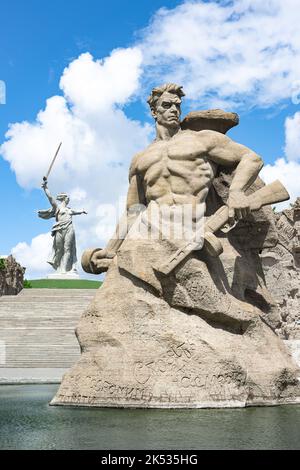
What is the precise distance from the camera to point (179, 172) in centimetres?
746

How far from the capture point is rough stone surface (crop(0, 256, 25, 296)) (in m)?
31.3

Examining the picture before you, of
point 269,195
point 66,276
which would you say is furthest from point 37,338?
point 66,276

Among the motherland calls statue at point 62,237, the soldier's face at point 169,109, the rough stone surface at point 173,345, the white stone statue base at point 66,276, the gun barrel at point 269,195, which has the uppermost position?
the motherland calls statue at point 62,237

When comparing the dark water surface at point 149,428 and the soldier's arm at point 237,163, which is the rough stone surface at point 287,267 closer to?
the soldier's arm at point 237,163

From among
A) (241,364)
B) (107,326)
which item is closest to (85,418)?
(107,326)

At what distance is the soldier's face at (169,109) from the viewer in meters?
7.82

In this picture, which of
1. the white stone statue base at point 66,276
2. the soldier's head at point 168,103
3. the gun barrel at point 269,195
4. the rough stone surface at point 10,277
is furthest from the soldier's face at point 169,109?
the rough stone surface at point 10,277

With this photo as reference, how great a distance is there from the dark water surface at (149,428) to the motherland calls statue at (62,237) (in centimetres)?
2467

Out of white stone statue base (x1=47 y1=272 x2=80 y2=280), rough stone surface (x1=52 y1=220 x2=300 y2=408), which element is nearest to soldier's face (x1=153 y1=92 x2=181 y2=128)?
rough stone surface (x1=52 y1=220 x2=300 y2=408)

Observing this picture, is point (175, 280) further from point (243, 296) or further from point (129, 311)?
point (243, 296)

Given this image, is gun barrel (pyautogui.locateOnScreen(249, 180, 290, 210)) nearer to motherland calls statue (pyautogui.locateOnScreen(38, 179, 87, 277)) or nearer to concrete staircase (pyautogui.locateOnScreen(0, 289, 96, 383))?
concrete staircase (pyautogui.locateOnScreen(0, 289, 96, 383))

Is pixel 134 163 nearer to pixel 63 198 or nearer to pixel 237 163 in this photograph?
pixel 237 163
